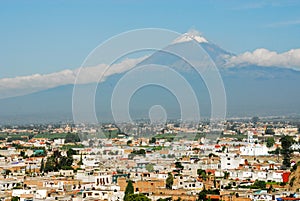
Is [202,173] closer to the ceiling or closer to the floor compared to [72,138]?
closer to the floor

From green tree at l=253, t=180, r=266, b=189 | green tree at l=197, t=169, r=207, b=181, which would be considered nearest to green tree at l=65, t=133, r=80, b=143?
→ green tree at l=197, t=169, r=207, b=181

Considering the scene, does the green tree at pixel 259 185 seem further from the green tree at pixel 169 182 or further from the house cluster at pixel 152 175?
the green tree at pixel 169 182

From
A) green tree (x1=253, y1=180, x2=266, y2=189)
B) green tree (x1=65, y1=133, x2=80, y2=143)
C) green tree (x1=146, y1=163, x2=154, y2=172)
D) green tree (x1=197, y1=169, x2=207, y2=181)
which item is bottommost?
green tree (x1=253, y1=180, x2=266, y2=189)

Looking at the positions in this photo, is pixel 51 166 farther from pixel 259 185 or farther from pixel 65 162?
pixel 259 185

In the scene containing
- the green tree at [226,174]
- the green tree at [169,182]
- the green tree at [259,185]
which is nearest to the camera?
the green tree at [259,185]

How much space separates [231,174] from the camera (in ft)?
53.9

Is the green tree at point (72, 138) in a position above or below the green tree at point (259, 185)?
above

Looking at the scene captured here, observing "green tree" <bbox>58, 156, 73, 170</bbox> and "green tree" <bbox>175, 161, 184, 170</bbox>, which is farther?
"green tree" <bbox>58, 156, 73, 170</bbox>

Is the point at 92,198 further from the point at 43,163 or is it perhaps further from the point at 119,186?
the point at 43,163

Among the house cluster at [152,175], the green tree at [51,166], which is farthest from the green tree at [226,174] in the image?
the green tree at [51,166]

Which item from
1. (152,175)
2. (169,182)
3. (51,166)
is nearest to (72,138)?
(51,166)

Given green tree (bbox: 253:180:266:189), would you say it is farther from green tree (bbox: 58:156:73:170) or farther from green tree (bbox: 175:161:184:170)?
green tree (bbox: 58:156:73:170)

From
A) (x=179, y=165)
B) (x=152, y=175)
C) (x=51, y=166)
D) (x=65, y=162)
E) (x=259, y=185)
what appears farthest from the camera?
(x=65, y=162)

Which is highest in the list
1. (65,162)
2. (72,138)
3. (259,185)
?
(72,138)
